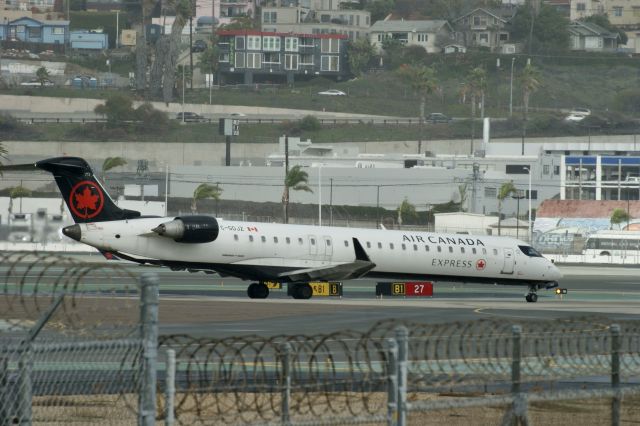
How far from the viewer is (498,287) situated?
62.0m

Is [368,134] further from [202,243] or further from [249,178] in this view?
[202,243]

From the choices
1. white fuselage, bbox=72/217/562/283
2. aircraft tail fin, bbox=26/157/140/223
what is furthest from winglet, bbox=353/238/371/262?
aircraft tail fin, bbox=26/157/140/223

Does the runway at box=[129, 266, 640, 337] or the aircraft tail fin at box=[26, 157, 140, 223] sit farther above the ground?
the aircraft tail fin at box=[26, 157, 140, 223]

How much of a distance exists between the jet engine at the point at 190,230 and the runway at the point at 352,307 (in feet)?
6.40

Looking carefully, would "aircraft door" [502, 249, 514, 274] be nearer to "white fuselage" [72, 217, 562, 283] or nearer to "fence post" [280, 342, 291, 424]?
"white fuselage" [72, 217, 562, 283]

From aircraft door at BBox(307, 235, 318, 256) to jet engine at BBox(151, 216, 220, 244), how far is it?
12.8ft

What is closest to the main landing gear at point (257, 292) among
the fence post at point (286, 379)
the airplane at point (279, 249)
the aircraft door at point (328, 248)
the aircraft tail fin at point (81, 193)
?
the airplane at point (279, 249)

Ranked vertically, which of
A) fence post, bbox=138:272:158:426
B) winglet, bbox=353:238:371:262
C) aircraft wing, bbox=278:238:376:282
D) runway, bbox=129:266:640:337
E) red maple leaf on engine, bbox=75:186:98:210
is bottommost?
runway, bbox=129:266:640:337

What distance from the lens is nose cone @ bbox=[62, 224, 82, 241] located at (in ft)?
143

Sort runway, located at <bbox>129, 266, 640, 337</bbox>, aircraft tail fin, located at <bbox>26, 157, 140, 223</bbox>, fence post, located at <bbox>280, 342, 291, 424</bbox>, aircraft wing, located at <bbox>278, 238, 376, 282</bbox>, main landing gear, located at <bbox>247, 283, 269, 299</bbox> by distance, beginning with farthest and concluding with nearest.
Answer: aircraft wing, located at <bbox>278, 238, 376, 282</bbox>
main landing gear, located at <bbox>247, 283, 269, 299</bbox>
aircraft tail fin, located at <bbox>26, 157, 140, 223</bbox>
runway, located at <bbox>129, 266, 640, 337</bbox>
fence post, located at <bbox>280, 342, 291, 424</bbox>

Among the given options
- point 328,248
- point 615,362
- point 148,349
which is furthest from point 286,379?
point 328,248

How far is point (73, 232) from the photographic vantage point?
43.7 metres

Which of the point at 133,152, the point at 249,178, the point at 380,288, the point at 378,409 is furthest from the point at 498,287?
the point at 133,152

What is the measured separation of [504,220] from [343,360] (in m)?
99.3
